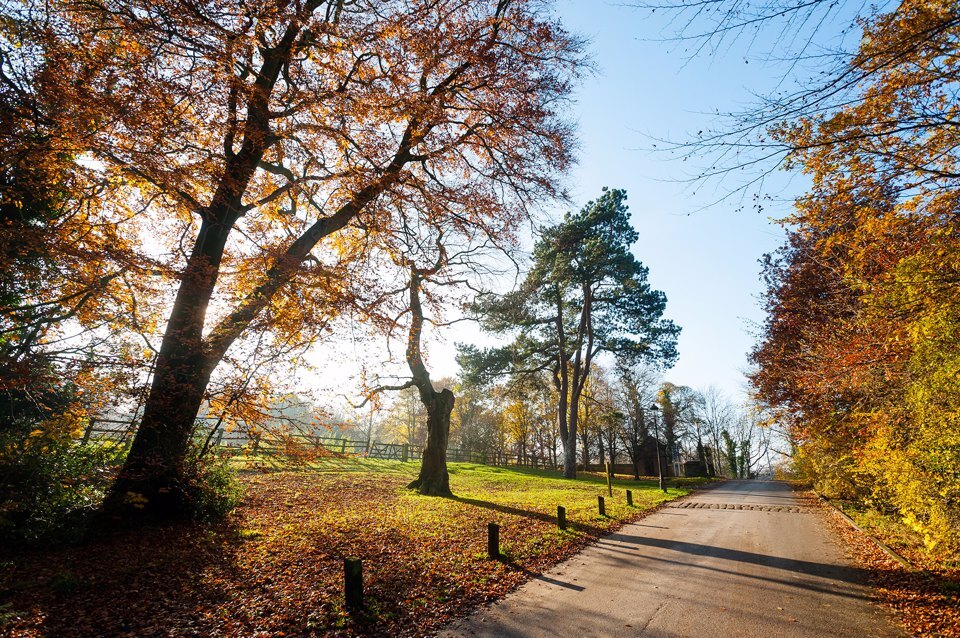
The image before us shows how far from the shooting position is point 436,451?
1519 cm

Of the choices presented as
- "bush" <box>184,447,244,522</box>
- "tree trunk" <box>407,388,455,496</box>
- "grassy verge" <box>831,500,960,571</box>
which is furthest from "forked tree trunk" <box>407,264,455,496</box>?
"grassy verge" <box>831,500,960,571</box>

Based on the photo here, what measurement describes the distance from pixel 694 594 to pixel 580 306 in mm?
22368

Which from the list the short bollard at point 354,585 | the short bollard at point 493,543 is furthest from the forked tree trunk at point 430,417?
the short bollard at point 354,585

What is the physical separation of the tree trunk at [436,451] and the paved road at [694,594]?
23.3 ft

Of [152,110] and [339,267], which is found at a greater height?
[152,110]

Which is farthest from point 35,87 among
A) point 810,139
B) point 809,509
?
point 809,509

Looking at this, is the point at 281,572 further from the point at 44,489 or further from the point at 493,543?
the point at 44,489

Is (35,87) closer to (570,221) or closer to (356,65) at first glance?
(356,65)

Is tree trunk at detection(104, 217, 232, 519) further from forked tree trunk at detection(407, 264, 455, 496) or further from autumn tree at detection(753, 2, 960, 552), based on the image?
autumn tree at detection(753, 2, 960, 552)

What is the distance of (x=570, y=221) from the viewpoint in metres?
25.3

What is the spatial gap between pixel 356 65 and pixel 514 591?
10933 mm

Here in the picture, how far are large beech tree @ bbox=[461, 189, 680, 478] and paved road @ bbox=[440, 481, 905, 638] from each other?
1546 cm

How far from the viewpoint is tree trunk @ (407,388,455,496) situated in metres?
14.8

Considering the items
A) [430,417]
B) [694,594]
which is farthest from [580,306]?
[694,594]
